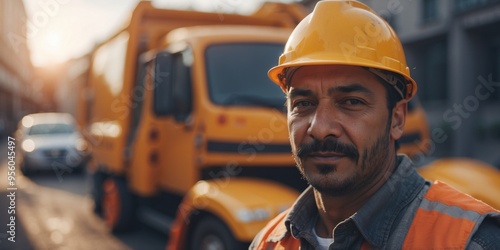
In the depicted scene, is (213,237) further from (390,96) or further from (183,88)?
Result: (390,96)

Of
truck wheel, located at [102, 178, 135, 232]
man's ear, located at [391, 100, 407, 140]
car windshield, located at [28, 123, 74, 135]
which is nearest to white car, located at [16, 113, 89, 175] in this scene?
car windshield, located at [28, 123, 74, 135]

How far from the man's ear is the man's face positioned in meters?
0.04

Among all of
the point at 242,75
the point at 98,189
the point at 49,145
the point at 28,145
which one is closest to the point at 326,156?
the point at 242,75

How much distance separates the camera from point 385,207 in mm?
1698

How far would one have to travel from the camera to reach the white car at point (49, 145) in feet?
49.5

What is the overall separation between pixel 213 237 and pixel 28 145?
40.7ft

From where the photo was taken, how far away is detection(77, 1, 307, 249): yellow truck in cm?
452

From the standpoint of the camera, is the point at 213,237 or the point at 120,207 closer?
the point at 213,237

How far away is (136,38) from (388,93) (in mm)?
5223

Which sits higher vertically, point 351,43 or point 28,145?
point 351,43

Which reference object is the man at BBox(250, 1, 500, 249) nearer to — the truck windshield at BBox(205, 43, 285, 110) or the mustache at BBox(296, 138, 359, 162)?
the mustache at BBox(296, 138, 359, 162)

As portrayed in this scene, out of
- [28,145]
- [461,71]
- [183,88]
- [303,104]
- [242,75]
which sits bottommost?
[28,145]

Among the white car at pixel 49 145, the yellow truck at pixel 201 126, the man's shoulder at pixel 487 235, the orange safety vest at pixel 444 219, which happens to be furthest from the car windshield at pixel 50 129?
the man's shoulder at pixel 487 235

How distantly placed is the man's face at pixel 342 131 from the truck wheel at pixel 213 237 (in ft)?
7.98
